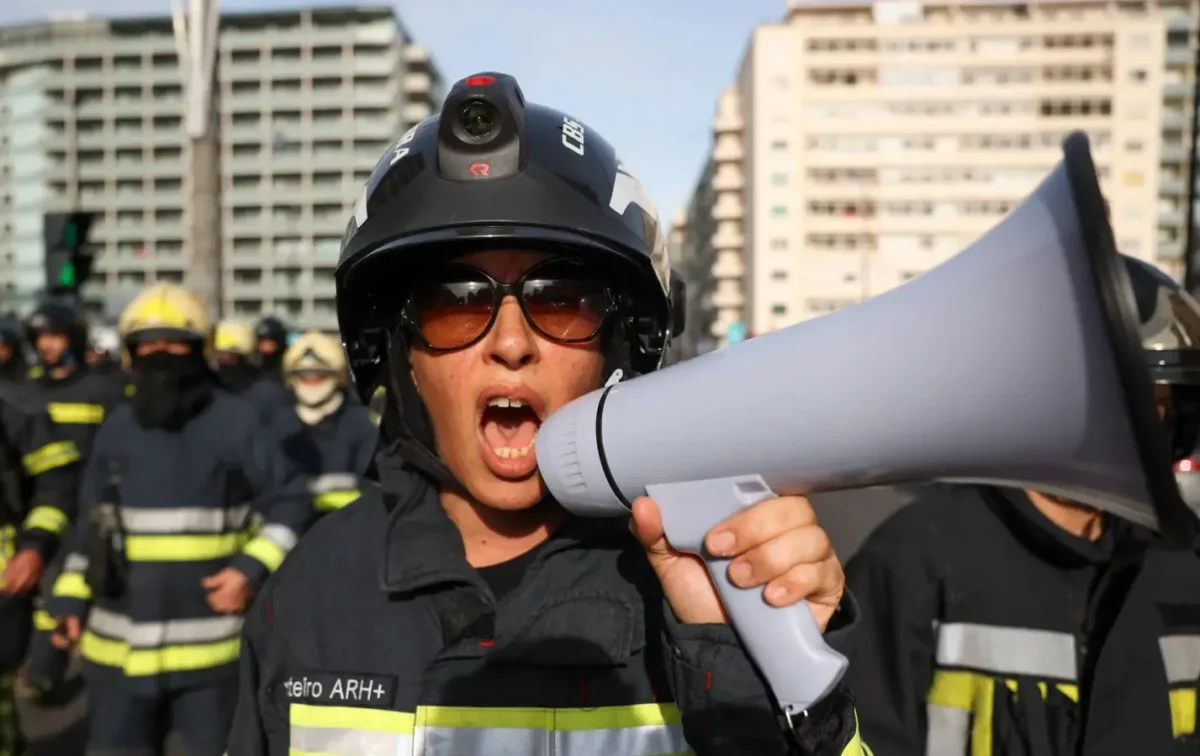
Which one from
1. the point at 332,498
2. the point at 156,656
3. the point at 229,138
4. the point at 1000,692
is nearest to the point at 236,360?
the point at 332,498

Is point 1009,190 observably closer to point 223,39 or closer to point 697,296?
point 697,296

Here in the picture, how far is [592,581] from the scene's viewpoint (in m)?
1.65

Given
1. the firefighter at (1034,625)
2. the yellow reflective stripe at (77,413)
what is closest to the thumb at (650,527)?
the firefighter at (1034,625)

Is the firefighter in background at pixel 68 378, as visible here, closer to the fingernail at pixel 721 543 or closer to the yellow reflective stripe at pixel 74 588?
the yellow reflective stripe at pixel 74 588

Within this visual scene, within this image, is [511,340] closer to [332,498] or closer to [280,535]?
[280,535]

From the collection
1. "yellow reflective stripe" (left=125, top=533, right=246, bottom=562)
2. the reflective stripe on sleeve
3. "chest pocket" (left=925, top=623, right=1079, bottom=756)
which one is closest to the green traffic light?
"yellow reflective stripe" (left=125, top=533, right=246, bottom=562)

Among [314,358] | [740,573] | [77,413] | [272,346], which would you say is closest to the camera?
[740,573]

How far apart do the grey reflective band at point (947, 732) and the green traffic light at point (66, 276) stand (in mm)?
10041

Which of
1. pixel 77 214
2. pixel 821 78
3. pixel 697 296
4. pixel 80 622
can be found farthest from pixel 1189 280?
pixel 697 296

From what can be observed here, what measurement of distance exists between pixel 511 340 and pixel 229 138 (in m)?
89.7

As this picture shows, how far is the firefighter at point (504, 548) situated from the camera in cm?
138

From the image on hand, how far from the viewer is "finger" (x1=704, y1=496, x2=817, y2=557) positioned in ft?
4.22

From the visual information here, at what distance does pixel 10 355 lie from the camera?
A: 8.70 metres

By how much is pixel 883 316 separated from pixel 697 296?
309 feet
